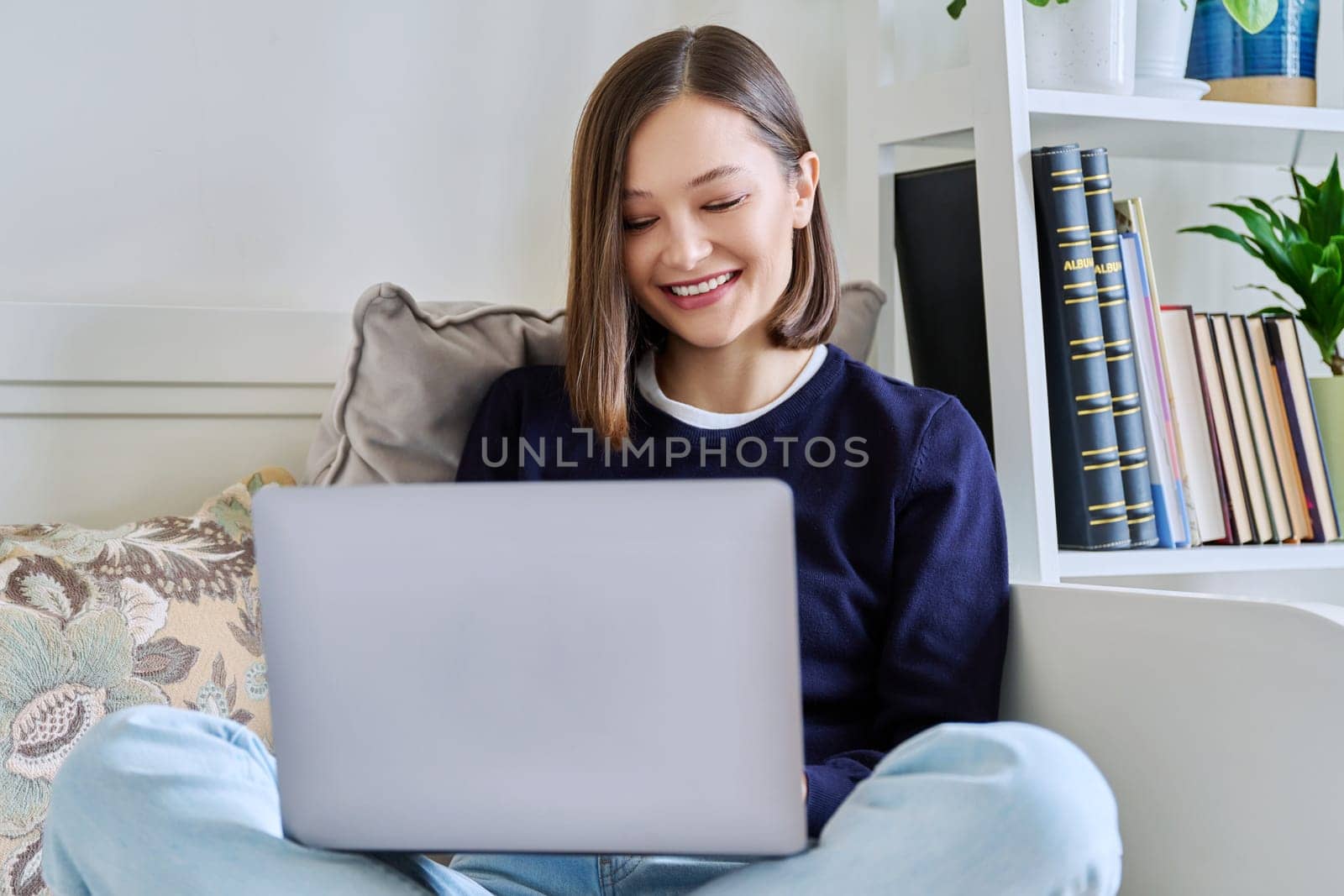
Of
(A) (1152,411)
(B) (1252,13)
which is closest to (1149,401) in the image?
(A) (1152,411)

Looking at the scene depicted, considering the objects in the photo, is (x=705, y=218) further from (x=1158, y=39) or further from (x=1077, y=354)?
(x=1158, y=39)

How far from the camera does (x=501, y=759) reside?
2.21 feet

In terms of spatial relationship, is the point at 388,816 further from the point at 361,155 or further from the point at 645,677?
the point at 361,155

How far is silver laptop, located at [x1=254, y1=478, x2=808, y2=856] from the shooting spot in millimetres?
657

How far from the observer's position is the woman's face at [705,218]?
1091mm

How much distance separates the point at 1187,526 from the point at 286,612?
0.95m

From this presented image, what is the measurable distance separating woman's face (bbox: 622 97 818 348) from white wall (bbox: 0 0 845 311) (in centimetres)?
33

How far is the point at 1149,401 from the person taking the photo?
1283 millimetres

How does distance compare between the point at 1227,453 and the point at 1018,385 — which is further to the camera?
the point at 1227,453

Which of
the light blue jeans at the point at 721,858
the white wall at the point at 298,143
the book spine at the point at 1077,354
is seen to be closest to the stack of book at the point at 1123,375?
the book spine at the point at 1077,354

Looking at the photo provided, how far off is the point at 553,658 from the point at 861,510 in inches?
19.9

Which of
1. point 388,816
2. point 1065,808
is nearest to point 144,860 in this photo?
point 388,816

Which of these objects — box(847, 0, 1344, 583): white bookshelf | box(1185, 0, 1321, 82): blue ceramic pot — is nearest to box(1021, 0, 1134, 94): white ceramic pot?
box(847, 0, 1344, 583): white bookshelf

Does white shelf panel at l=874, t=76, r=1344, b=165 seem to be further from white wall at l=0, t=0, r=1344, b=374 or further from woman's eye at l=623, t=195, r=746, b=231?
woman's eye at l=623, t=195, r=746, b=231
